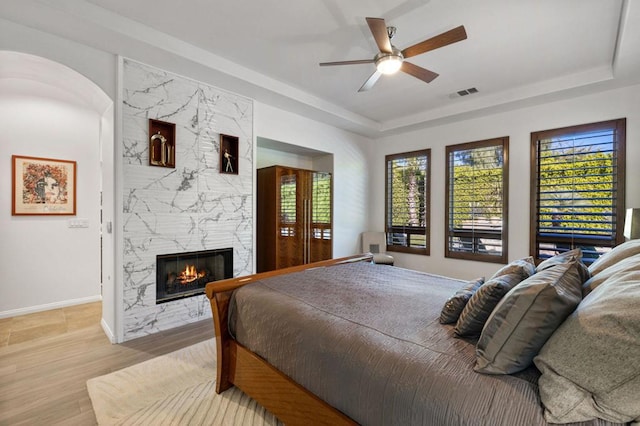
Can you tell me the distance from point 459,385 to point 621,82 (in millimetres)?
4400

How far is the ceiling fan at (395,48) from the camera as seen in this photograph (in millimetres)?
2215

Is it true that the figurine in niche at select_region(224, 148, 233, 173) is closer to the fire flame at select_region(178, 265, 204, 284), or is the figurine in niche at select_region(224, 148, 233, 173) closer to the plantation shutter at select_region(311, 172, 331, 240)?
the fire flame at select_region(178, 265, 204, 284)

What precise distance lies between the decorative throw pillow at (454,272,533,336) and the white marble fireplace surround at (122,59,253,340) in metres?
3.05

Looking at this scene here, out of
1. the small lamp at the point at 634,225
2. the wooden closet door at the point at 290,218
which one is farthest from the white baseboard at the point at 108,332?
the small lamp at the point at 634,225

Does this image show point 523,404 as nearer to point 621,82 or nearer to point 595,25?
point 595,25

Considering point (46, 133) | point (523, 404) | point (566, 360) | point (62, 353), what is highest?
point (46, 133)

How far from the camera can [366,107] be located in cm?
469

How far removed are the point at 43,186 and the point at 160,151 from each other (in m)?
2.04

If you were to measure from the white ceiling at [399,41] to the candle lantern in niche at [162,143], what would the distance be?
808 millimetres

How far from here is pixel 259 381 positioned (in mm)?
1803

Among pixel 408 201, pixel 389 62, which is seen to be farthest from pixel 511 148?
pixel 389 62

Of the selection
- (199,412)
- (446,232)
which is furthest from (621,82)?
(199,412)

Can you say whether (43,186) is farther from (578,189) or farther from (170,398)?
(578,189)

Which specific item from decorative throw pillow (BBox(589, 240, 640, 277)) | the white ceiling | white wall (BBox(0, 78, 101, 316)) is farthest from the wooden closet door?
decorative throw pillow (BBox(589, 240, 640, 277))
